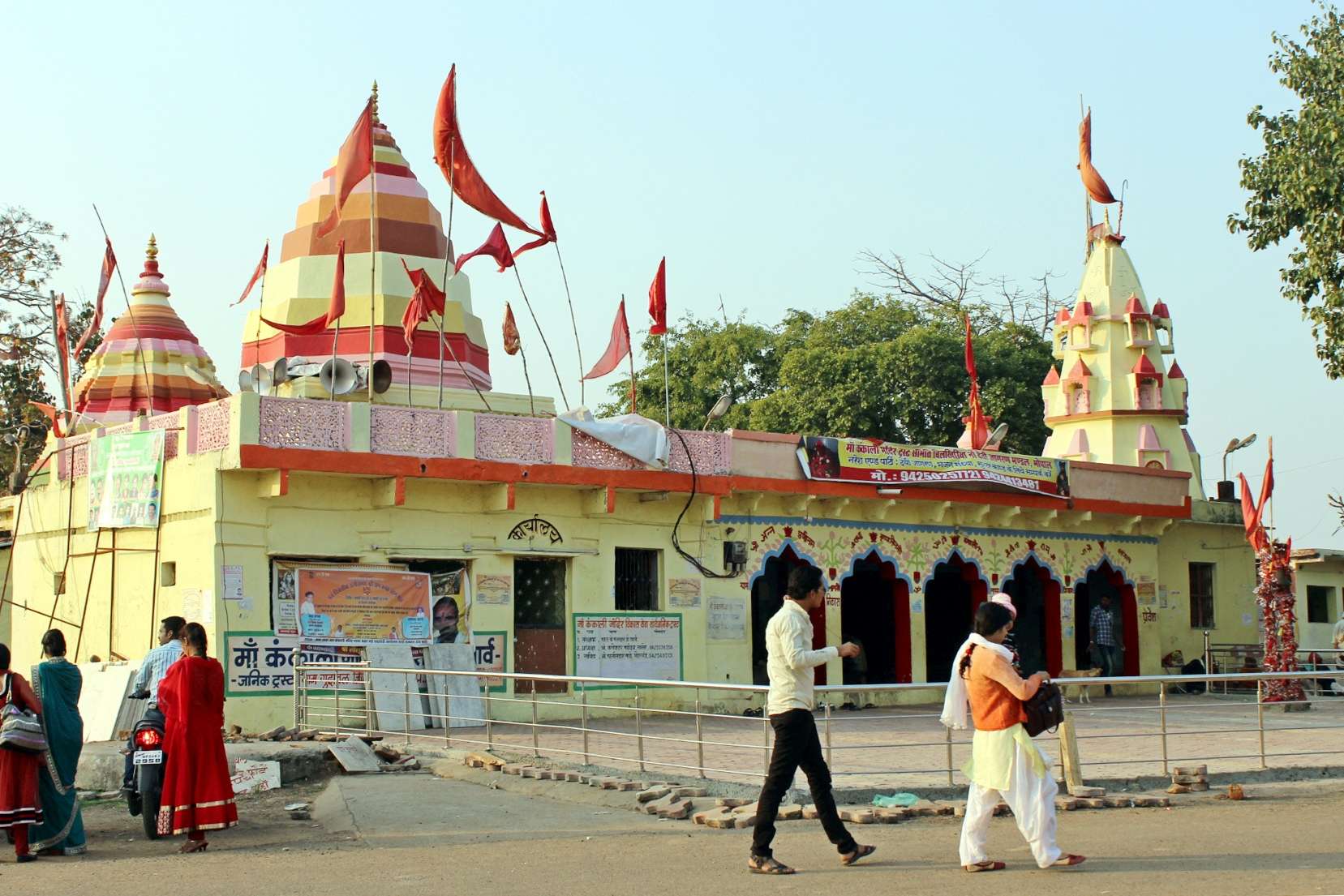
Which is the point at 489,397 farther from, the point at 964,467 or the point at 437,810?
the point at 437,810

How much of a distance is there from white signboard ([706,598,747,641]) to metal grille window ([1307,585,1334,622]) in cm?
1830

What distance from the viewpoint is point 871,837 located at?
359 inches

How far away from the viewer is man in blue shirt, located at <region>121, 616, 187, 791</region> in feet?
33.2

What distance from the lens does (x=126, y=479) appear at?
18547mm

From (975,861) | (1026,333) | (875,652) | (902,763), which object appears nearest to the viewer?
(975,861)

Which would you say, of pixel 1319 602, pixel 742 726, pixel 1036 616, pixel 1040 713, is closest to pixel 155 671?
pixel 1040 713

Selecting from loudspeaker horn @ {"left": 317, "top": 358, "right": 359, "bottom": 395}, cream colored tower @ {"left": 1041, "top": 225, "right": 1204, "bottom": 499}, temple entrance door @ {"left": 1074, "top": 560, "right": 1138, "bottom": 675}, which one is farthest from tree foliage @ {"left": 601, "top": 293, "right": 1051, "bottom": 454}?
loudspeaker horn @ {"left": 317, "top": 358, "right": 359, "bottom": 395}

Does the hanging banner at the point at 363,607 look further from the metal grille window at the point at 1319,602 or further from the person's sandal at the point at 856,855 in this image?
the metal grille window at the point at 1319,602

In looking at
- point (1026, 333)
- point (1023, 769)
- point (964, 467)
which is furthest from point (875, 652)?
point (1026, 333)

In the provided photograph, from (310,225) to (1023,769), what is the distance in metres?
18.5

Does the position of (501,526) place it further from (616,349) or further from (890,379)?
(890,379)

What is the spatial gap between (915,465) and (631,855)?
14.3m

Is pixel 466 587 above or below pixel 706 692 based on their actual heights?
above

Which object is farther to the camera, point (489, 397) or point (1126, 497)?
point (1126, 497)
